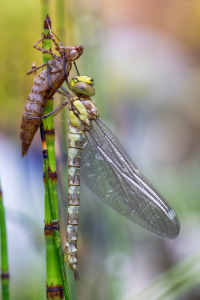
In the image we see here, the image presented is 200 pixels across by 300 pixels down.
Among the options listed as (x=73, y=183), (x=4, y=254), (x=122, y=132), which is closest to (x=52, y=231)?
(x=4, y=254)

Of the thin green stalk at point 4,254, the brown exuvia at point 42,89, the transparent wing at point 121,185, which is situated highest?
the brown exuvia at point 42,89

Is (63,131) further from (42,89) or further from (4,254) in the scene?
(4,254)

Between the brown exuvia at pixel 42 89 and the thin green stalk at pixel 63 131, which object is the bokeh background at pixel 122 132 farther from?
the brown exuvia at pixel 42 89

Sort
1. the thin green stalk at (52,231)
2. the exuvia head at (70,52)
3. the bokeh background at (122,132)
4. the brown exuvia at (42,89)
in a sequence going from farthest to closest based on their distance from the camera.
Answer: the bokeh background at (122,132), the exuvia head at (70,52), the brown exuvia at (42,89), the thin green stalk at (52,231)

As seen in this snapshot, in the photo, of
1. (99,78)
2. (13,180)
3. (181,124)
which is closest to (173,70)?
(181,124)

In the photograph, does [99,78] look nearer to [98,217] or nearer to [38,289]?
[98,217]

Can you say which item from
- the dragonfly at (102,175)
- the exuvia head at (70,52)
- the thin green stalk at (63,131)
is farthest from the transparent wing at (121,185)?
the exuvia head at (70,52)

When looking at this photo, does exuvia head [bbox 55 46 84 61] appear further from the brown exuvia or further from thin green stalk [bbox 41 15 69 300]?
thin green stalk [bbox 41 15 69 300]
